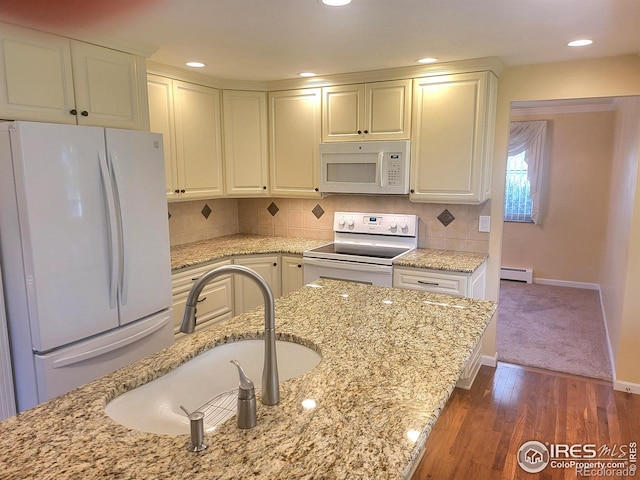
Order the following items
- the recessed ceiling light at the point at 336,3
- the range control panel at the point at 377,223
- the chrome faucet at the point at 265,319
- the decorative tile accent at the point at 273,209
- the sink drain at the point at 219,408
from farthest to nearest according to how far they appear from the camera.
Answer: the decorative tile accent at the point at 273,209
the range control panel at the point at 377,223
the recessed ceiling light at the point at 336,3
the sink drain at the point at 219,408
the chrome faucet at the point at 265,319

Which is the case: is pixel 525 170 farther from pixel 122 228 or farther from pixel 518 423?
pixel 122 228

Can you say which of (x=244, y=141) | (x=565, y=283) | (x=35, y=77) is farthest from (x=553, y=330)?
(x=35, y=77)

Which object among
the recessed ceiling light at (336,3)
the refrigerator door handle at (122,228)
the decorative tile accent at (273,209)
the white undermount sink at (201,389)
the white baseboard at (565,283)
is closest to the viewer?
the white undermount sink at (201,389)

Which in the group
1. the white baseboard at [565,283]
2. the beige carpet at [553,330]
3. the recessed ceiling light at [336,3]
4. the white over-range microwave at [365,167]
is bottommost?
the beige carpet at [553,330]

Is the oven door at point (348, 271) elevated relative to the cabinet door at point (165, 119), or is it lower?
lower

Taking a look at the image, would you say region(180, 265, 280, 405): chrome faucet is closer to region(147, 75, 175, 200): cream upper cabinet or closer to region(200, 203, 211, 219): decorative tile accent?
region(147, 75, 175, 200): cream upper cabinet

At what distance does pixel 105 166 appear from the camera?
89.2 inches

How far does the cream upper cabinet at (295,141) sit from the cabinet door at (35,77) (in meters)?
1.84

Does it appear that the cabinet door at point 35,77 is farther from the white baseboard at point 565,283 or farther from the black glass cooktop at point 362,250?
the white baseboard at point 565,283

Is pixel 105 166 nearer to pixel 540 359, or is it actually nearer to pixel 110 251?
pixel 110 251

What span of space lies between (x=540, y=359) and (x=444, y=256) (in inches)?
50.8

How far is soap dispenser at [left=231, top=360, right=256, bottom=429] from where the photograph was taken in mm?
1053

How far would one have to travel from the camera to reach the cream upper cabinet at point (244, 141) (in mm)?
3818

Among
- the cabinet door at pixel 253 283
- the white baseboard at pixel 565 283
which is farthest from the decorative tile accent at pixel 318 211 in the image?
the white baseboard at pixel 565 283
